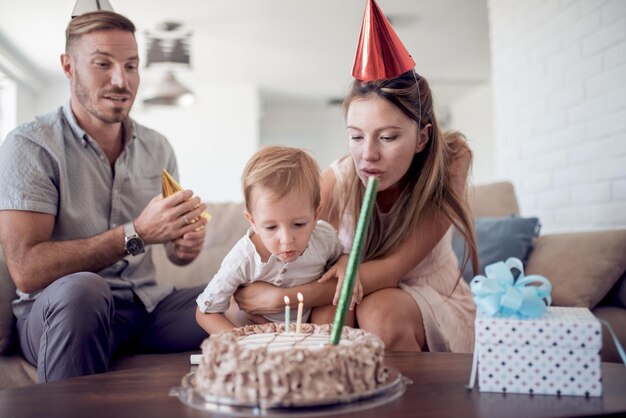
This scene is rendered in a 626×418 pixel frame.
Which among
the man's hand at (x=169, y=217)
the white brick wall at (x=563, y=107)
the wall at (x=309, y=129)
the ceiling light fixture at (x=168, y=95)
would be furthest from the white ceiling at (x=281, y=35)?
the man's hand at (x=169, y=217)

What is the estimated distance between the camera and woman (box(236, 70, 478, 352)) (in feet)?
5.19

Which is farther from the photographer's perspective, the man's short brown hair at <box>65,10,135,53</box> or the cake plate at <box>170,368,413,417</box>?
the man's short brown hair at <box>65,10,135,53</box>

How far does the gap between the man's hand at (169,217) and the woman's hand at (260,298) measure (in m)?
0.31

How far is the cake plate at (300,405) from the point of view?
80 centimetres

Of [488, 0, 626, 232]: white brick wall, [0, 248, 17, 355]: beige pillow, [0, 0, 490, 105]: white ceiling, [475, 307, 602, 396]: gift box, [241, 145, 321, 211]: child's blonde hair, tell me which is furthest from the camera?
[0, 0, 490, 105]: white ceiling

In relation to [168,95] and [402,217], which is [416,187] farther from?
[168,95]

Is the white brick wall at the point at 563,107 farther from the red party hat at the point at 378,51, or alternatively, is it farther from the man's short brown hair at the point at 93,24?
the man's short brown hair at the point at 93,24

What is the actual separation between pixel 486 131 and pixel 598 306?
21.2 feet

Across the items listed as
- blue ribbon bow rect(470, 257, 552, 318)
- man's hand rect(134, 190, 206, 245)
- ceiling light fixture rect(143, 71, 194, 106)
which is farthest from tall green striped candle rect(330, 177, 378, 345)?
ceiling light fixture rect(143, 71, 194, 106)

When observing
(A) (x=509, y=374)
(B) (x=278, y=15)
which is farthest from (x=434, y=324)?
(B) (x=278, y=15)

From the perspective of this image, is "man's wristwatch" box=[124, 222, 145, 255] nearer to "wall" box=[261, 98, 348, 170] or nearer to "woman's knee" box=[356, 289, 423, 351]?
"woman's knee" box=[356, 289, 423, 351]

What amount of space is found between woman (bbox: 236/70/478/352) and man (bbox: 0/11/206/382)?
1.23ft

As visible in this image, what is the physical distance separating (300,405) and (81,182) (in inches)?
51.9

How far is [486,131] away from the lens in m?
8.45
